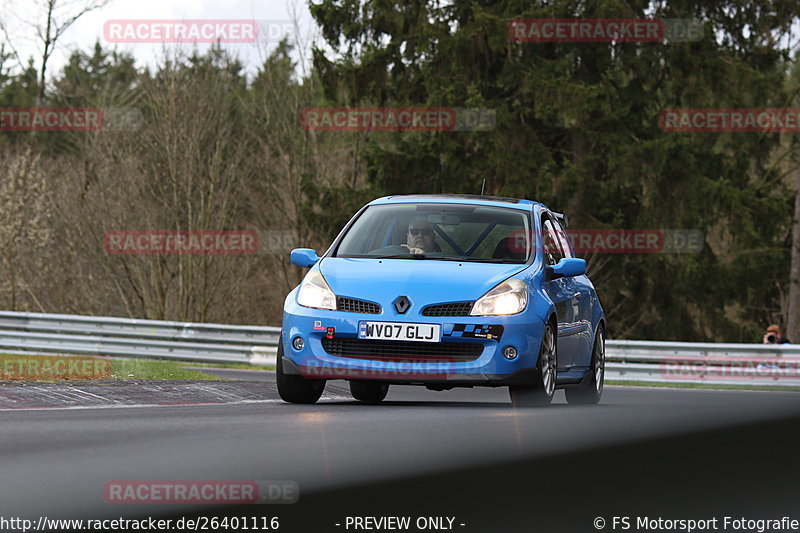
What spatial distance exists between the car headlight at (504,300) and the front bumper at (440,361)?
57 mm

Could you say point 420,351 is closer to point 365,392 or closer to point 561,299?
point 561,299

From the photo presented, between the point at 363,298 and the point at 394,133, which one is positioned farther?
the point at 394,133

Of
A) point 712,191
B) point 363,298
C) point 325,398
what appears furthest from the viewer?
point 712,191

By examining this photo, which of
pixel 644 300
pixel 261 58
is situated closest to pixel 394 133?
pixel 261 58

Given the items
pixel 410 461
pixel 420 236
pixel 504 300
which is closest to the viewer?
pixel 410 461

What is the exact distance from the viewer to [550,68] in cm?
3216

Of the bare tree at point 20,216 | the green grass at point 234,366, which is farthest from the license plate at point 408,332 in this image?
the bare tree at point 20,216

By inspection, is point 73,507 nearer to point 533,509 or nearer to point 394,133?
point 533,509

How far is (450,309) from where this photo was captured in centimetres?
1008

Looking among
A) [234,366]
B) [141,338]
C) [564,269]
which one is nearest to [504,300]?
[564,269]

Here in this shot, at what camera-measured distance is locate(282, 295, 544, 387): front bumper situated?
32.9 feet

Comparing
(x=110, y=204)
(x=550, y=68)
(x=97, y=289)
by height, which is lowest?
(x=97, y=289)

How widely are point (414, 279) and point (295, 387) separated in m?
1.42

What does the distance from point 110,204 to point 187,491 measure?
31553 mm
